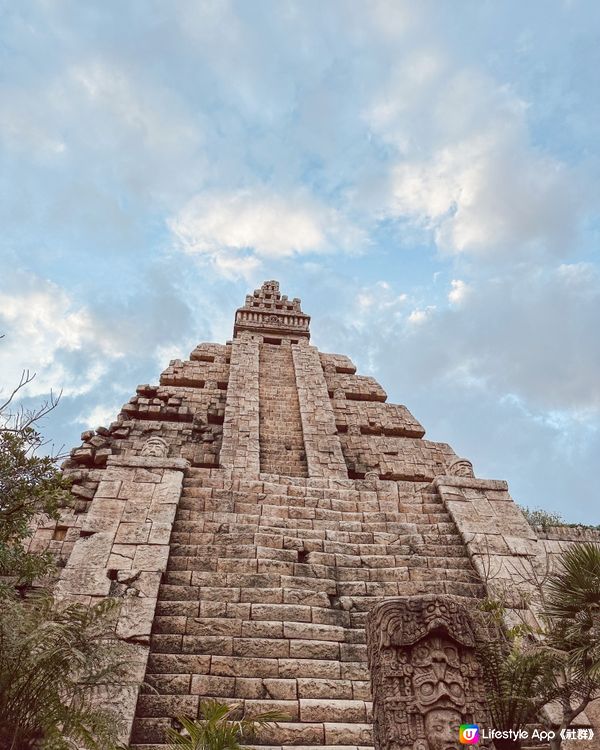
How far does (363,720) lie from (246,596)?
75.6 inches

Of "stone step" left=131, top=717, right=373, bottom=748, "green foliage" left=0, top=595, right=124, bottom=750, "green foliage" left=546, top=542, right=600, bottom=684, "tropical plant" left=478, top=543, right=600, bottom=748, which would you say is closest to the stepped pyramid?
"stone step" left=131, top=717, right=373, bottom=748

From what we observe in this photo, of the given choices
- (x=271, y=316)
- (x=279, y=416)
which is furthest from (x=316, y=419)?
(x=271, y=316)

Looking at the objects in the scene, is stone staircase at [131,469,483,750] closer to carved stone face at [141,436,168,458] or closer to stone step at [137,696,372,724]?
stone step at [137,696,372,724]

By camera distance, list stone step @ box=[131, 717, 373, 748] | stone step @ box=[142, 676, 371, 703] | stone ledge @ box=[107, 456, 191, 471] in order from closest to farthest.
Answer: stone step @ box=[131, 717, 373, 748]
stone step @ box=[142, 676, 371, 703]
stone ledge @ box=[107, 456, 191, 471]

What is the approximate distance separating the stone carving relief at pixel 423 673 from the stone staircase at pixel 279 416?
729cm

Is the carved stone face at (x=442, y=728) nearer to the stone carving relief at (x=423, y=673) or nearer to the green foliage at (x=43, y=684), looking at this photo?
the stone carving relief at (x=423, y=673)

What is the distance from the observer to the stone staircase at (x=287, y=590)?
5.27m

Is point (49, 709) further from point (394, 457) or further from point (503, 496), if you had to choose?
point (394, 457)

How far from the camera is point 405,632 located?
14.4 ft

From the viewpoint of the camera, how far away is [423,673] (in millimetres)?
4273

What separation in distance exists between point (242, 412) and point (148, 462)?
5.01m

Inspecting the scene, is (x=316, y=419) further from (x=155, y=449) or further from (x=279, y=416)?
(x=155, y=449)

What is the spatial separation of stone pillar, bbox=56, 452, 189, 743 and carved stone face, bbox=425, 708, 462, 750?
255 centimetres

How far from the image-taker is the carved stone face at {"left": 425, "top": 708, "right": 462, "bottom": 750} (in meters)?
3.96
